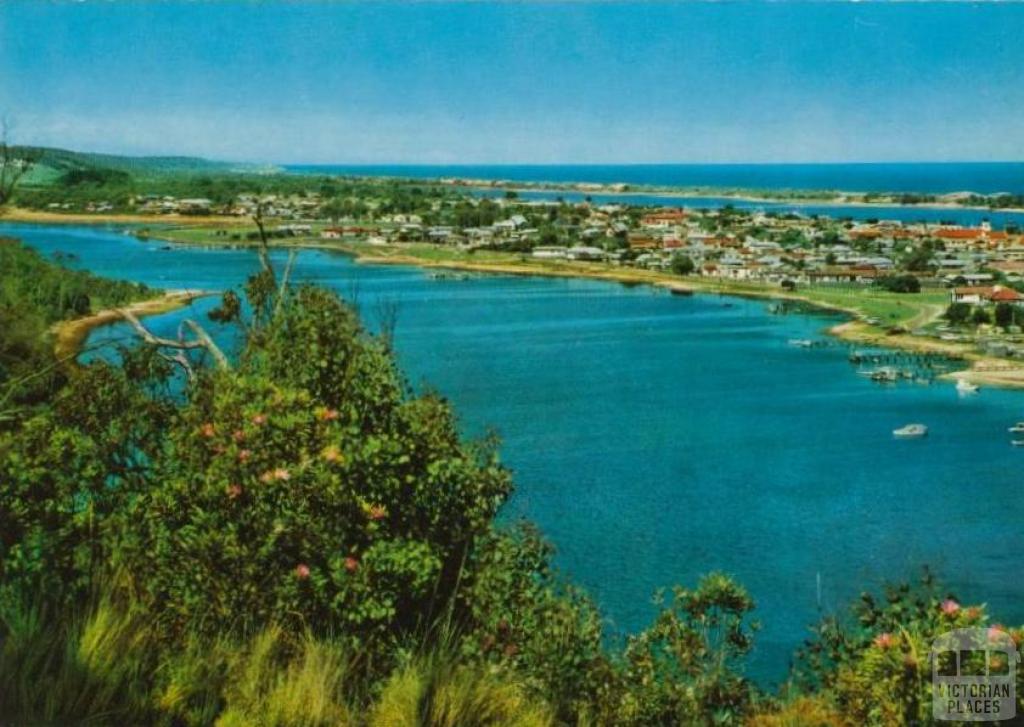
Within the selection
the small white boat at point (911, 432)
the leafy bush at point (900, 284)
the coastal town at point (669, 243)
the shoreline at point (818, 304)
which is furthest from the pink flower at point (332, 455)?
the leafy bush at point (900, 284)

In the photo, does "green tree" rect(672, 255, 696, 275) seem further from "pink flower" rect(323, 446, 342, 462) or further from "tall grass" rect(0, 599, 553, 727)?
"tall grass" rect(0, 599, 553, 727)

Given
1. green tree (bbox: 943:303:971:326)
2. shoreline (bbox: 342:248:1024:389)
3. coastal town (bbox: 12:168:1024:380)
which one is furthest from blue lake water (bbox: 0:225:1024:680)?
green tree (bbox: 943:303:971:326)

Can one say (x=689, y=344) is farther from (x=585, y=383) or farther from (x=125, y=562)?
(x=125, y=562)

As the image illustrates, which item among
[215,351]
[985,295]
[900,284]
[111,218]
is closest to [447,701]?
[215,351]

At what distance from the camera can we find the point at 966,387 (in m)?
19.2

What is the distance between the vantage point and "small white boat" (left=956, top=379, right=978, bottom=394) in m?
19.1

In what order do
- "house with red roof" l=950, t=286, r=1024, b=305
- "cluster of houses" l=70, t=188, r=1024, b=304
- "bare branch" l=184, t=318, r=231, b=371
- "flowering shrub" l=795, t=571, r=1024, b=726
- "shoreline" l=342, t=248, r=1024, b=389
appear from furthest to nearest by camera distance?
"cluster of houses" l=70, t=188, r=1024, b=304
"house with red roof" l=950, t=286, r=1024, b=305
"shoreline" l=342, t=248, r=1024, b=389
"bare branch" l=184, t=318, r=231, b=371
"flowering shrub" l=795, t=571, r=1024, b=726

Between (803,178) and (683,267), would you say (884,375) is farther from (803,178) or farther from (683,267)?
(803,178)

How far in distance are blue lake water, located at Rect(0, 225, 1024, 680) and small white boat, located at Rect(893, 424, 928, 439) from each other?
217mm

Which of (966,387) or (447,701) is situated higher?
(447,701)

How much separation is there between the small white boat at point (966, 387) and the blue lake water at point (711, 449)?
0.64 ft

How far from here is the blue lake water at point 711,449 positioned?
371 inches

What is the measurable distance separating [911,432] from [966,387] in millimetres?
4044

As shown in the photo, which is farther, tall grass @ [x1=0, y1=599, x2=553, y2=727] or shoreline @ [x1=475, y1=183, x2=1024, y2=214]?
shoreline @ [x1=475, y1=183, x2=1024, y2=214]
